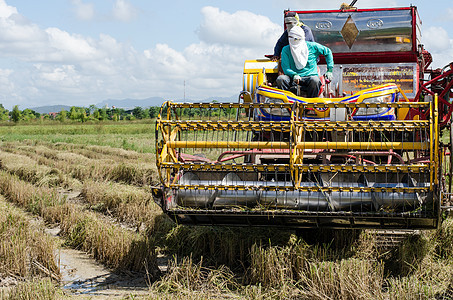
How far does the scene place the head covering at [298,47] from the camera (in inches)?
275

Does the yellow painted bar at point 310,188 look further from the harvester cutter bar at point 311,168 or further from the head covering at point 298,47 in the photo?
the head covering at point 298,47

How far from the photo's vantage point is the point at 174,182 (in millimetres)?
5617

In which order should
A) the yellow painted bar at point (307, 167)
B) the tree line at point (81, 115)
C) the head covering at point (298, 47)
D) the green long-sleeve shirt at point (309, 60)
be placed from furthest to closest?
1. the tree line at point (81, 115)
2. the green long-sleeve shirt at point (309, 60)
3. the head covering at point (298, 47)
4. the yellow painted bar at point (307, 167)

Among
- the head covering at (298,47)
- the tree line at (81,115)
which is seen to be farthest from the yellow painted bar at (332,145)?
the tree line at (81,115)

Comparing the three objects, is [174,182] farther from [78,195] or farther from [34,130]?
[34,130]

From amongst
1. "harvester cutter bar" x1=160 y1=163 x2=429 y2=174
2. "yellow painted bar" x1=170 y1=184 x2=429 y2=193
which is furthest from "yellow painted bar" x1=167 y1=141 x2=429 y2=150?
"yellow painted bar" x1=170 y1=184 x2=429 y2=193

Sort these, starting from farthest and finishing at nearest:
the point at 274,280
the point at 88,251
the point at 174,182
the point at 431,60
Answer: the point at 431,60 < the point at 88,251 < the point at 174,182 < the point at 274,280

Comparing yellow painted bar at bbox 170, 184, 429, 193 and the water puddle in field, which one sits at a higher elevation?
yellow painted bar at bbox 170, 184, 429, 193

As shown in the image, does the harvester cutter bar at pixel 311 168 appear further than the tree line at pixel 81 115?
No

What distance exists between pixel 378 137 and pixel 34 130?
36.4m

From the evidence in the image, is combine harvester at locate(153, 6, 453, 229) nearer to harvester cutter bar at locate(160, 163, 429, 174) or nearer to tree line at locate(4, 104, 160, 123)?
harvester cutter bar at locate(160, 163, 429, 174)

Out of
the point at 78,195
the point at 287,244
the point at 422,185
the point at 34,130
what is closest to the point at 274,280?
the point at 287,244

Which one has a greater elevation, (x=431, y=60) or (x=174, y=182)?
(x=431, y=60)

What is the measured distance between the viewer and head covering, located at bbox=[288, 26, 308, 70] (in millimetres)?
6992
